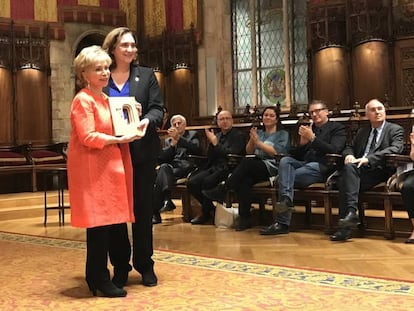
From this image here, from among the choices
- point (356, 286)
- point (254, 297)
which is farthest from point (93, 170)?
point (356, 286)

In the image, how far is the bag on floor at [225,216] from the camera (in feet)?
18.2

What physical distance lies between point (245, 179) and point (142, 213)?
2284mm

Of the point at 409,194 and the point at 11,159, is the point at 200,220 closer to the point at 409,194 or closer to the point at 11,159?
the point at 409,194

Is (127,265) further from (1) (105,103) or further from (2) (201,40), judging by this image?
(2) (201,40)

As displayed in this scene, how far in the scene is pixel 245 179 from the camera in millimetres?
5430

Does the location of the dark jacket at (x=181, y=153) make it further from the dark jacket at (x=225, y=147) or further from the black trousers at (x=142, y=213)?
the black trousers at (x=142, y=213)

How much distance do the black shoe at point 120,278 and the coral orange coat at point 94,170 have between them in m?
0.36

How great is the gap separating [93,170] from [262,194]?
271 centimetres

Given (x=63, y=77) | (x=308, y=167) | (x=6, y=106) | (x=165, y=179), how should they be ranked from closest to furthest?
(x=308, y=167), (x=165, y=179), (x=6, y=106), (x=63, y=77)

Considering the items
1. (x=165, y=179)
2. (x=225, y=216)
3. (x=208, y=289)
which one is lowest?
(x=208, y=289)

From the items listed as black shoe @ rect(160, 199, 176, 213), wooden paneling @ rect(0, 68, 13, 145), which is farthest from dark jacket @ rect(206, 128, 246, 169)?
wooden paneling @ rect(0, 68, 13, 145)

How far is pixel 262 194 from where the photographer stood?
17.9 feet

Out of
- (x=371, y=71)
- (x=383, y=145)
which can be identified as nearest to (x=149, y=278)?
(x=383, y=145)

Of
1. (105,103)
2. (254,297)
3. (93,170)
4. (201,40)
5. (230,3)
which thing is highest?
(230,3)
